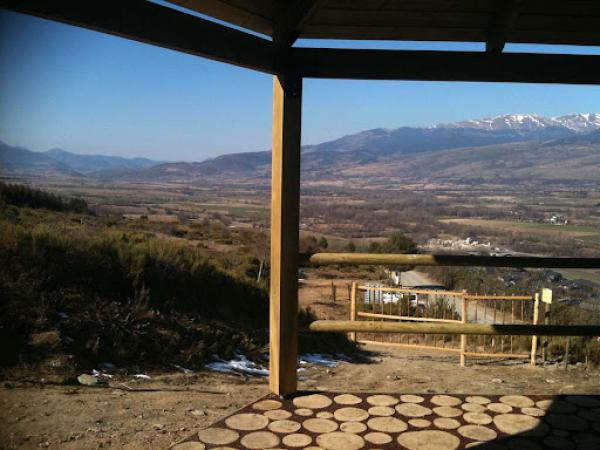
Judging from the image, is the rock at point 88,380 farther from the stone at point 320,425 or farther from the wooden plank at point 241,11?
the wooden plank at point 241,11

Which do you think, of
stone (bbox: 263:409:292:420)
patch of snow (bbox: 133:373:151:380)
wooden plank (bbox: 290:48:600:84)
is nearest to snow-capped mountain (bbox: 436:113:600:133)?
patch of snow (bbox: 133:373:151:380)

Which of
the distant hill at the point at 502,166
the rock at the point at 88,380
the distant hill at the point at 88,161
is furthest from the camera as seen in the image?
the distant hill at the point at 88,161

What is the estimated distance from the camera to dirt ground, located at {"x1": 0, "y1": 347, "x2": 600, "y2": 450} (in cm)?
327

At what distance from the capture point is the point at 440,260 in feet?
11.4

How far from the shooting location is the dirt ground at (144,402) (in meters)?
3.27

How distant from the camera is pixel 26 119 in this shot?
87.7 inches

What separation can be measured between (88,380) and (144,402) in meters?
0.74

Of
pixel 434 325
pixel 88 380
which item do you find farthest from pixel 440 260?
pixel 88 380

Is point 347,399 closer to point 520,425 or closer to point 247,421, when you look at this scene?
point 247,421

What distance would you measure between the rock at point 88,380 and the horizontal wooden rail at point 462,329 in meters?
2.21

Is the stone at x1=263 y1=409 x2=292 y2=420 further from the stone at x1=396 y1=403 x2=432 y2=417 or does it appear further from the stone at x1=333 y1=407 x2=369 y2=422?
the stone at x1=396 y1=403 x2=432 y2=417

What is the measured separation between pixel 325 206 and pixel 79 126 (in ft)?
83.3

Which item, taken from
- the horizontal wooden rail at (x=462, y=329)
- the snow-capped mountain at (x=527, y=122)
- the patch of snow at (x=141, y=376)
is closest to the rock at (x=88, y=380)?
the patch of snow at (x=141, y=376)

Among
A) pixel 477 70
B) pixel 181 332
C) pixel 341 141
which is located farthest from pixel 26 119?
pixel 341 141
